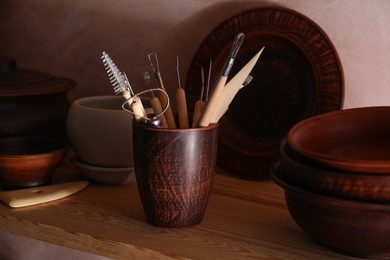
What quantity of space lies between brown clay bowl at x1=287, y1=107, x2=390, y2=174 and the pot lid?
48cm

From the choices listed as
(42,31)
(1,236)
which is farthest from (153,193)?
(1,236)

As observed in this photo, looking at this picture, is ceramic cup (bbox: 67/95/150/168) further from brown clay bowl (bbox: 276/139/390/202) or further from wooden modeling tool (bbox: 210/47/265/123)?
brown clay bowl (bbox: 276/139/390/202)

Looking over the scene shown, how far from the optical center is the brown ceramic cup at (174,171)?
2.50 feet

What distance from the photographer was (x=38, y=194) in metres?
0.90

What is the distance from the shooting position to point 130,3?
113 cm

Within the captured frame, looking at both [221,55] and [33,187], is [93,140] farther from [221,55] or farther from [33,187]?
[221,55]

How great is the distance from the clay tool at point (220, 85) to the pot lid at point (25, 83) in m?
0.38

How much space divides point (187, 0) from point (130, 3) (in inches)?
5.2

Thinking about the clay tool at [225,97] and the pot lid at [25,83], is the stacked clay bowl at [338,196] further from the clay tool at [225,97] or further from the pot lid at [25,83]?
the pot lid at [25,83]

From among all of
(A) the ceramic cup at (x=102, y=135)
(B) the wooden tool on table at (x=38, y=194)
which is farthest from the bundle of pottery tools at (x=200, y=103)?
(B) the wooden tool on table at (x=38, y=194)

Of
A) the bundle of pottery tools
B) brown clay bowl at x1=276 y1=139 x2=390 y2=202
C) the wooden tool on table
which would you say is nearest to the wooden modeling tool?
the bundle of pottery tools

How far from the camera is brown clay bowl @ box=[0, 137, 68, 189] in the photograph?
91 centimetres

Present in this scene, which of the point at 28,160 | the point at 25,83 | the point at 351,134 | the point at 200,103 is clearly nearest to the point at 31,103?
the point at 25,83

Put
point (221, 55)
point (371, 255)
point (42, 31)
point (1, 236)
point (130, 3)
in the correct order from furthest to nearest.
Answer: point (1, 236) < point (42, 31) < point (130, 3) < point (221, 55) < point (371, 255)
